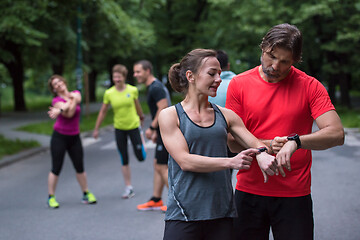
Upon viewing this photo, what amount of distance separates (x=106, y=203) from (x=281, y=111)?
4.69 meters

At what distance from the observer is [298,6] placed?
22156 mm

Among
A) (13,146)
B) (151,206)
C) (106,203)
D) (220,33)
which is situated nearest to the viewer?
(151,206)

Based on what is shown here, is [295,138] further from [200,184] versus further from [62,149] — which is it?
[62,149]

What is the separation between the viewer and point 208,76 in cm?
272

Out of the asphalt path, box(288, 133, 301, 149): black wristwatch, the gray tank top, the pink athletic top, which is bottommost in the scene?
the asphalt path

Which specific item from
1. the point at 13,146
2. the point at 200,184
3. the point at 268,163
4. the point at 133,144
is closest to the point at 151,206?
the point at 133,144

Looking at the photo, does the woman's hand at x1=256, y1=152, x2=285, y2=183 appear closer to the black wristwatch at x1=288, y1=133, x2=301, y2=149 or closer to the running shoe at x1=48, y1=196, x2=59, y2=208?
the black wristwatch at x1=288, y1=133, x2=301, y2=149

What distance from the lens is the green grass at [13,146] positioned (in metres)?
11.7

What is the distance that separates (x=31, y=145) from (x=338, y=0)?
44.9ft

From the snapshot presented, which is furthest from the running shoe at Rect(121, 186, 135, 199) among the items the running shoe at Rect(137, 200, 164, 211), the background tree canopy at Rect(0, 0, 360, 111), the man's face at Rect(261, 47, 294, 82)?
the background tree canopy at Rect(0, 0, 360, 111)

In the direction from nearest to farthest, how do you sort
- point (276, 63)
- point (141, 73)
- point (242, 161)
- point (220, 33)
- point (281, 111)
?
point (242, 161)
point (276, 63)
point (281, 111)
point (141, 73)
point (220, 33)

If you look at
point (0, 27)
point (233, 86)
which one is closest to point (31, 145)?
point (0, 27)

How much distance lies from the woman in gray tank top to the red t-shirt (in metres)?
0.17

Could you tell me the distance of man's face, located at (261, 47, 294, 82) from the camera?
2691mm
